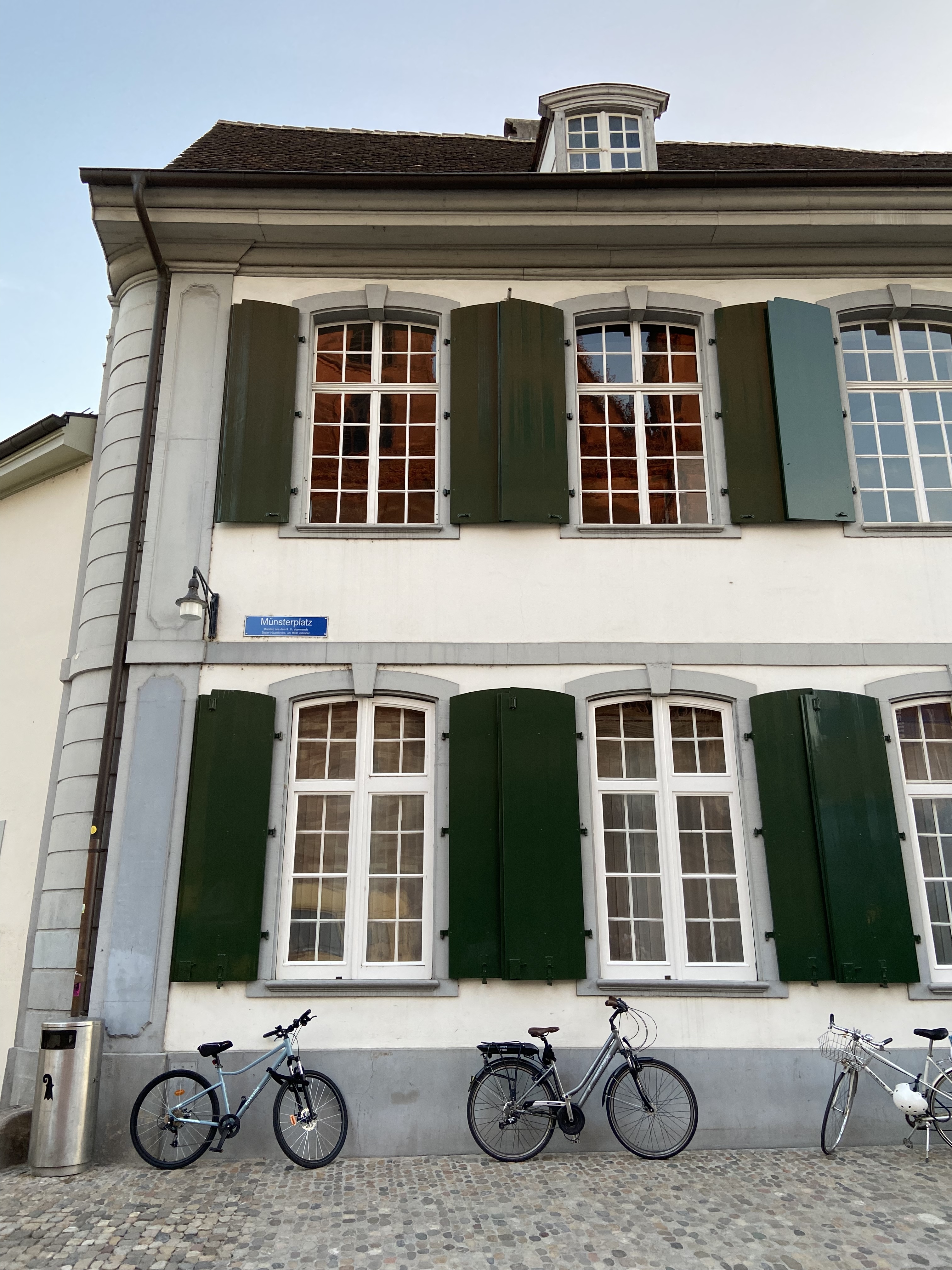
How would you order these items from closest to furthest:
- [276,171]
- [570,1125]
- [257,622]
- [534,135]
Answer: [570,1125] < [257,622] < [276,171] < [534,135]

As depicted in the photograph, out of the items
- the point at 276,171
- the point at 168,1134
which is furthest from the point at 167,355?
the point at 168,1134

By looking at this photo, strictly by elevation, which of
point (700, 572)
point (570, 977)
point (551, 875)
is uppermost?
point (700, 572)

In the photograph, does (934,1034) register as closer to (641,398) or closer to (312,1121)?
(312,1121)

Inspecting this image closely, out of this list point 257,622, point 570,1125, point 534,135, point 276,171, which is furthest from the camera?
point 534,135

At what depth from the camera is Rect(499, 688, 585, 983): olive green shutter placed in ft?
20.4

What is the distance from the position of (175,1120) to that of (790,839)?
4.44 m

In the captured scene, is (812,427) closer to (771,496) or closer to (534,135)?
(771,496)

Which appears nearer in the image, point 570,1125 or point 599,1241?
point 599,1241

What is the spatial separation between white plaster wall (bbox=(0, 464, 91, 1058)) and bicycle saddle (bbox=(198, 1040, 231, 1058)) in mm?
2076

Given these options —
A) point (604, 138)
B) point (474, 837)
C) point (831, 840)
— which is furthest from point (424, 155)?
point (831, 840)

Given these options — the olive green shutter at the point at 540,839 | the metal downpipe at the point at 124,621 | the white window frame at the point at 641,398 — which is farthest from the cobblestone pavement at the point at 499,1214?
the white window frame at the point at 641,398

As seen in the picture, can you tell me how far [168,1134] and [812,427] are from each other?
690cm

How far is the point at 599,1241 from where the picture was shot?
176 inches

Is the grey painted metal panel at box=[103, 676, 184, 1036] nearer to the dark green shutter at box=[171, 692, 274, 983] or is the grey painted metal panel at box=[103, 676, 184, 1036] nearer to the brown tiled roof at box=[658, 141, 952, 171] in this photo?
the dark green shutter at box=[171, 692, 274, 983]
